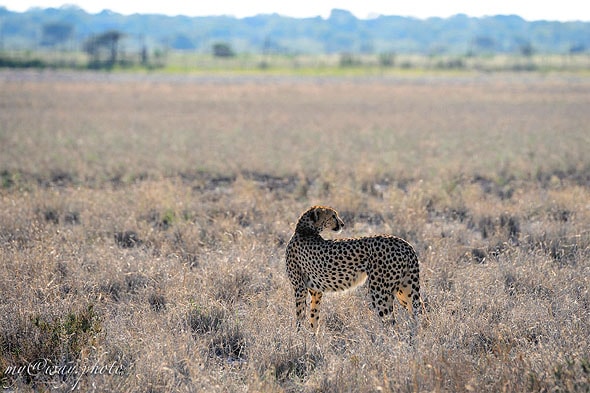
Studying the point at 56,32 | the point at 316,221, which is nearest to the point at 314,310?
the point at 316,221

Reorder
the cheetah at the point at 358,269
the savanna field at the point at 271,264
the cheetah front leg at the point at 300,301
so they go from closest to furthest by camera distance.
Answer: the savanna field at the point at 271,264 → the cheetah at the point at 358,269 → the cheetah front leg at the point at 300,301

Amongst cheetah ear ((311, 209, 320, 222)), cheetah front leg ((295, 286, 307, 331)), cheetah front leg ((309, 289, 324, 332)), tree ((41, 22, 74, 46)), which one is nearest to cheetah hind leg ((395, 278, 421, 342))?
cheetah front leg ((309, 289, 324, 332))

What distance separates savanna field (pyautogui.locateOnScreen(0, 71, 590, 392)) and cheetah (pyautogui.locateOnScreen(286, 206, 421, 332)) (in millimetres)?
223

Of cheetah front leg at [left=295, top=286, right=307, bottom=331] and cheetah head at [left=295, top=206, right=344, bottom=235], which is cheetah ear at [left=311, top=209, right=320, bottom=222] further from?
cheetah front leg at [left=295, top=286, right=307, bottom=331]

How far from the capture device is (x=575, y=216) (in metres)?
9.95

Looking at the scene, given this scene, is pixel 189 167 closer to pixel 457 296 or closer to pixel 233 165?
pixel 233 165

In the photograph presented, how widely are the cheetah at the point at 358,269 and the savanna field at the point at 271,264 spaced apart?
0.73 feet

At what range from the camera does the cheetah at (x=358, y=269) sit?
576 cm

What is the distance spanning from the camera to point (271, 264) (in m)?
7.91

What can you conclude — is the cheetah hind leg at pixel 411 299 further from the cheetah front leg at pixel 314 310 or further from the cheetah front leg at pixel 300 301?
the cheetah front leg at pixel 300 301

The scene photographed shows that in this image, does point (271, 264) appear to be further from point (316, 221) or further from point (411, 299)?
point (411, 299)

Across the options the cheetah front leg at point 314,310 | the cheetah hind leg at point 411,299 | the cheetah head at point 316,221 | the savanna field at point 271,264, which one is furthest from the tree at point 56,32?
the cheetah hind leg at point 411,299

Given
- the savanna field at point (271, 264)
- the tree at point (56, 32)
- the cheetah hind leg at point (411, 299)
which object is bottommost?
the tree at point (56, 32)

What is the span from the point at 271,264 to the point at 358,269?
2247 mm
